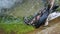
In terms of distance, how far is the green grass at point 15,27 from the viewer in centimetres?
126

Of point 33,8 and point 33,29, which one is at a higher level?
point 33,8

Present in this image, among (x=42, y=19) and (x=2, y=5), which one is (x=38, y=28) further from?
(x=2, y=5)

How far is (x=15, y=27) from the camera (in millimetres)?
1277

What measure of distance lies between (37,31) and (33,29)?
0.03 meters

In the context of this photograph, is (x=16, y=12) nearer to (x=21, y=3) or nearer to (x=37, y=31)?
(x=21, y=3)

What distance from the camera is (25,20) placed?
1312mm

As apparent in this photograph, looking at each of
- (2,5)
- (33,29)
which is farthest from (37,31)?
(2,5)

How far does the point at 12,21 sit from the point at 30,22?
127mm

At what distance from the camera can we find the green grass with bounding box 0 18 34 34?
1.26m

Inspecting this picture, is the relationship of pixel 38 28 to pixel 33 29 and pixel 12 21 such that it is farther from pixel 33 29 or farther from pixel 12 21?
pixel 12 21

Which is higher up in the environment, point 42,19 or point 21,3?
point 21,3

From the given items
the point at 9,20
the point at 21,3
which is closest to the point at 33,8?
the point at 21,3

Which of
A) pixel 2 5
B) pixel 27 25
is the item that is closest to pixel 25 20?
pixel 27 25

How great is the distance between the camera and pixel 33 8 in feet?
4.45
